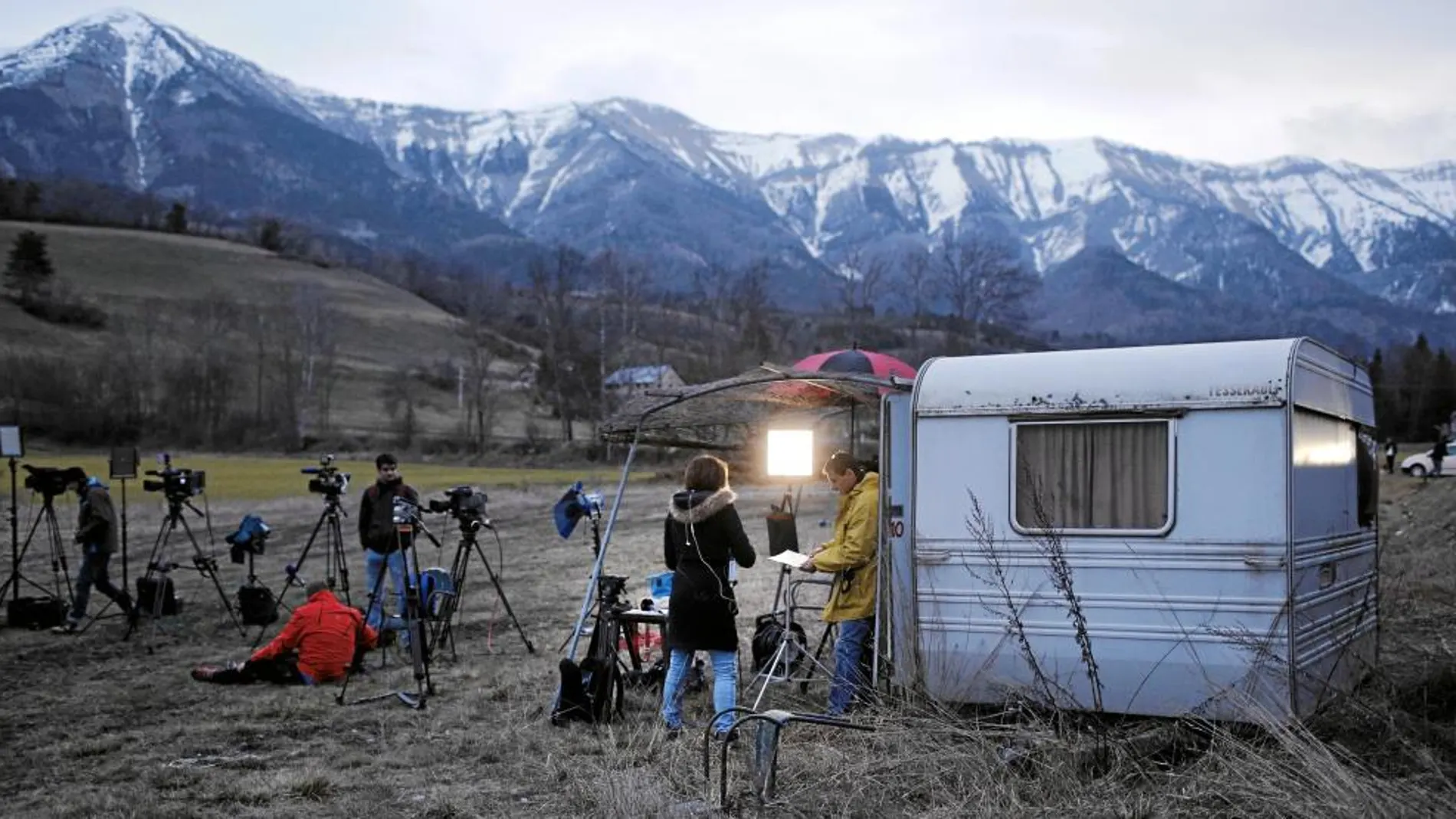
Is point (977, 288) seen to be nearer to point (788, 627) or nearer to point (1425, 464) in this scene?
point (1425, 464)

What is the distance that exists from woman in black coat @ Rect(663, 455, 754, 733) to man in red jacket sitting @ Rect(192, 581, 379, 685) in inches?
140

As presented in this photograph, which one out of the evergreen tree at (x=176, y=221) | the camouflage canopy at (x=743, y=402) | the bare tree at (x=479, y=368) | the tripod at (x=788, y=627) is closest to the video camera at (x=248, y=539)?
the camouflage canopy at (x=743, y=402)

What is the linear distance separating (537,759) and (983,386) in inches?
137

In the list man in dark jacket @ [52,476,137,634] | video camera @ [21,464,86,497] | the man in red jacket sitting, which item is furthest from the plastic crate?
video camera @ [21,464,86,497]

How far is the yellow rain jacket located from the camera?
821 centimetres

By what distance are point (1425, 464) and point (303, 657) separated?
39528mm

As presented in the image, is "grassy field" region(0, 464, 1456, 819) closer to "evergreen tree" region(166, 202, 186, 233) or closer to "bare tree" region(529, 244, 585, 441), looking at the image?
"bare tree" region(529, 244, 585, 441)

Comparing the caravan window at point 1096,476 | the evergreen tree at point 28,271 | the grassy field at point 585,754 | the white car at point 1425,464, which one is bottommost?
the grassy field at point 585,754

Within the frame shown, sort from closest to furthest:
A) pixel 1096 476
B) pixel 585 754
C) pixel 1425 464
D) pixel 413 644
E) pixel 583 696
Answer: pixel 1096 476
pixel 585 754
pixel 583 696
pixel 413 644
pixel 1425 464

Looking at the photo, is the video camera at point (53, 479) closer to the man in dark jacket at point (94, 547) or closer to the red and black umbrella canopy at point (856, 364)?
the man in dark jacket at point (94, 547)

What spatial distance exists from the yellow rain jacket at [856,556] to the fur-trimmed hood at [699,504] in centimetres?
74

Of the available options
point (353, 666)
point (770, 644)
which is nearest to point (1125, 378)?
point (770, 644)

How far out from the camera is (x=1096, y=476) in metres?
7.60

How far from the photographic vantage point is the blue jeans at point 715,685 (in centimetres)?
788
